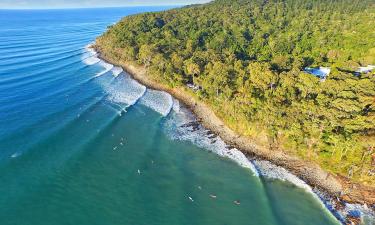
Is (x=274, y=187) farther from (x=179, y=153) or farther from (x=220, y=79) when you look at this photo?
(x=220, y=79)

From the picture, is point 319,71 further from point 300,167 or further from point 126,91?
point 126,91

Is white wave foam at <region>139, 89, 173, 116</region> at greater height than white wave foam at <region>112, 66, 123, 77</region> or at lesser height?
lesser

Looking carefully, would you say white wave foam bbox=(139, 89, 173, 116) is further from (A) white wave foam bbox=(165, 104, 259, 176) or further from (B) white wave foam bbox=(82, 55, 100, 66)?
(B) white wave foam bbox=(82, 55, 100, 66)

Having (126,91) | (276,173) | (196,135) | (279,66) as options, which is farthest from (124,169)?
(279,66)

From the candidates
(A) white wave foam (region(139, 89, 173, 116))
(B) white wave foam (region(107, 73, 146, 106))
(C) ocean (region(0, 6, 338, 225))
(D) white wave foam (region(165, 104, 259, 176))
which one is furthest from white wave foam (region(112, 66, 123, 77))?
(D) white wave foam (region(165, 104, 259, 176))

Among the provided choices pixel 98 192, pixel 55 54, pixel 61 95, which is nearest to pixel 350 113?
pixel 98 192
